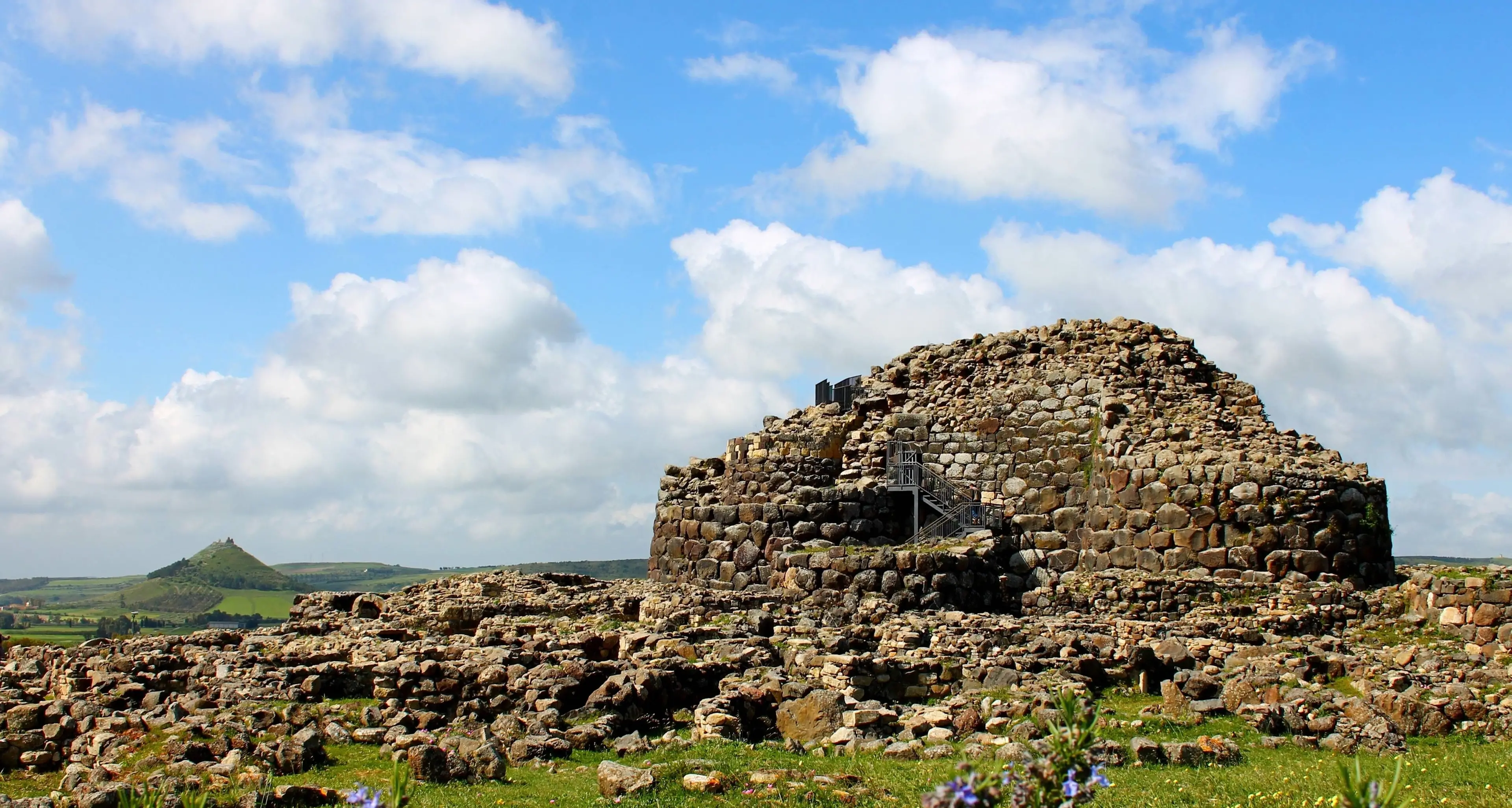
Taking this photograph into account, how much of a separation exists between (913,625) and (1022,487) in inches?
349

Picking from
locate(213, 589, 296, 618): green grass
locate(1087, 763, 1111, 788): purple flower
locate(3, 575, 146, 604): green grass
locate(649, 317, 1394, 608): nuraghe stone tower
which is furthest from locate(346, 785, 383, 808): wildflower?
locate(3, 575, 146, 604): green grass

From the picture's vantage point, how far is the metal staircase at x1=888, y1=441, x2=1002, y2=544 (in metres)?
27.0

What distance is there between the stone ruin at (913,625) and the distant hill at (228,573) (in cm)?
9881

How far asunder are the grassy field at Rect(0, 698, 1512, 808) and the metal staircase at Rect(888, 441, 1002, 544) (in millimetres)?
13796

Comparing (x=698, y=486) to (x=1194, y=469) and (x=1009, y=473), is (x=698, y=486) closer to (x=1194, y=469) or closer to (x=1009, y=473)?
(x=1009, y=473)

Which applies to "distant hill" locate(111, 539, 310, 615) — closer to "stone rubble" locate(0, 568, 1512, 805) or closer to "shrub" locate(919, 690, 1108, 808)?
"stone rubble" locate(0, 568, 1512, 805)

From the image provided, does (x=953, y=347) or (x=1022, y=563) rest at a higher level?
(x=953, y=347)

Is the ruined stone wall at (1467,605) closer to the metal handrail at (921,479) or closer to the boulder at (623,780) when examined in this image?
the metal handrail at (921,479)

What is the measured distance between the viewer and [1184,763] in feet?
38.0

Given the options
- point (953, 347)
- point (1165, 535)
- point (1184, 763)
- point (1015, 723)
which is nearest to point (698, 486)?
point (953, 347)

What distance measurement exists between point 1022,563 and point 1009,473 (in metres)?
2.66

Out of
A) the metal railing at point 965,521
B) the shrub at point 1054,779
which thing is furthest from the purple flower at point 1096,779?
the metal railing at point 965,521

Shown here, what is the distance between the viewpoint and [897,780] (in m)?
10.9

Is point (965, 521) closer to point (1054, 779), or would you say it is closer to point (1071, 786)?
point (1054, 779)
